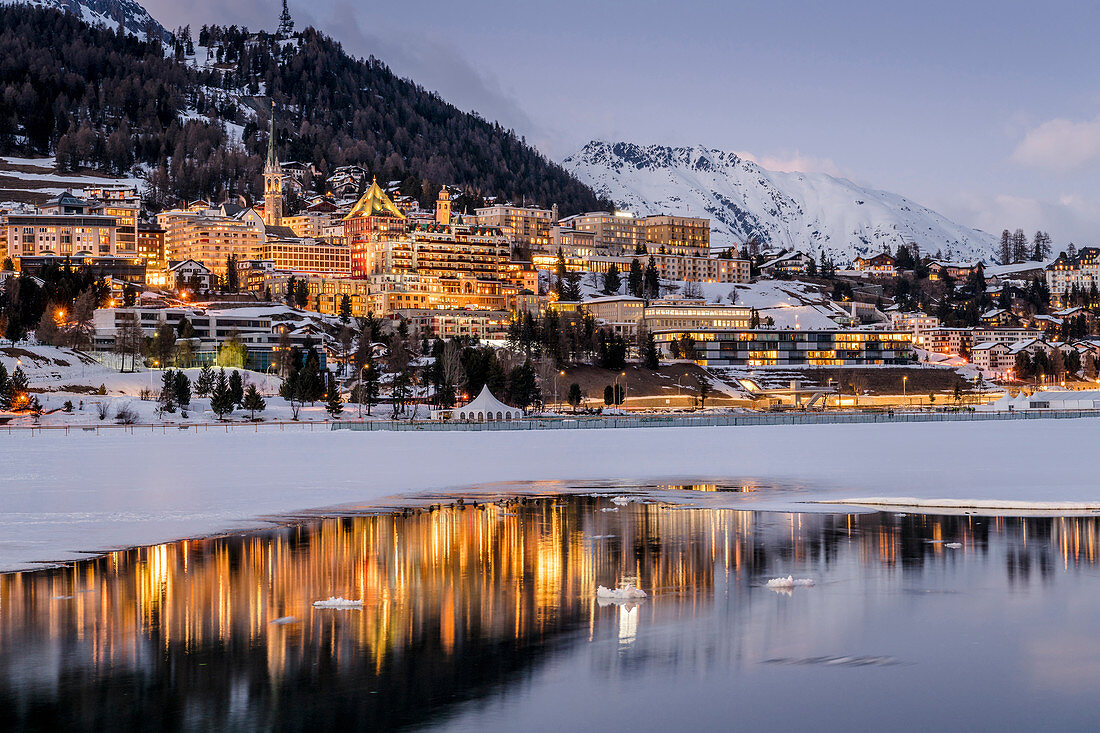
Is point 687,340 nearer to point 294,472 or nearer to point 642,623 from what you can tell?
point 294,472

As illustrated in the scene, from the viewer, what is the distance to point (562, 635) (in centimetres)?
1789

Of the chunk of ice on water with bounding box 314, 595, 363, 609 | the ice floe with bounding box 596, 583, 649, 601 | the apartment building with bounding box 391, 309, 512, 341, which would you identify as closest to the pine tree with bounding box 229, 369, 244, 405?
the apartment building with bounding box 391, 309, 512, 341

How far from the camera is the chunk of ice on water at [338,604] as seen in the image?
1981cm

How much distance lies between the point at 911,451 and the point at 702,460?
464 inches

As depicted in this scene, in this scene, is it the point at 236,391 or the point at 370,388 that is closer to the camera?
the point at 236,391

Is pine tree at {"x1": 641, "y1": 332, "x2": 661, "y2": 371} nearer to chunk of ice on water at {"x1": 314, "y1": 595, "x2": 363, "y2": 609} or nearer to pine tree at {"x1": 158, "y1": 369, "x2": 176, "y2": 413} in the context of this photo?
pine tree at {"x1": 158, "y1": 369, "x2": 176, "y2": 413}

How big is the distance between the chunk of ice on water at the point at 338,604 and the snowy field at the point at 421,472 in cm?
719

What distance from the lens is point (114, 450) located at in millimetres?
63938

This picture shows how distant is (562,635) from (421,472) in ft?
103

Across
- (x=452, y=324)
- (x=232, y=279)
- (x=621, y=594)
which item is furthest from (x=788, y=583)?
(x=232, y=279)

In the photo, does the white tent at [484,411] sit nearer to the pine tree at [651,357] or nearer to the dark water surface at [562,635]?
the pine tree at [651,357]

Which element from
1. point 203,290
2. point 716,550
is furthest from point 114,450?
point 203,290

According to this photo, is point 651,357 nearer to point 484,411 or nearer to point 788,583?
point 484,411

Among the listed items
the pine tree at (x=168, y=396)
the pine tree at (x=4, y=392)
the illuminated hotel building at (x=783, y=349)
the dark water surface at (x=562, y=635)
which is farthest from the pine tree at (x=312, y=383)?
the dark water surface at (x=562, y=635)
